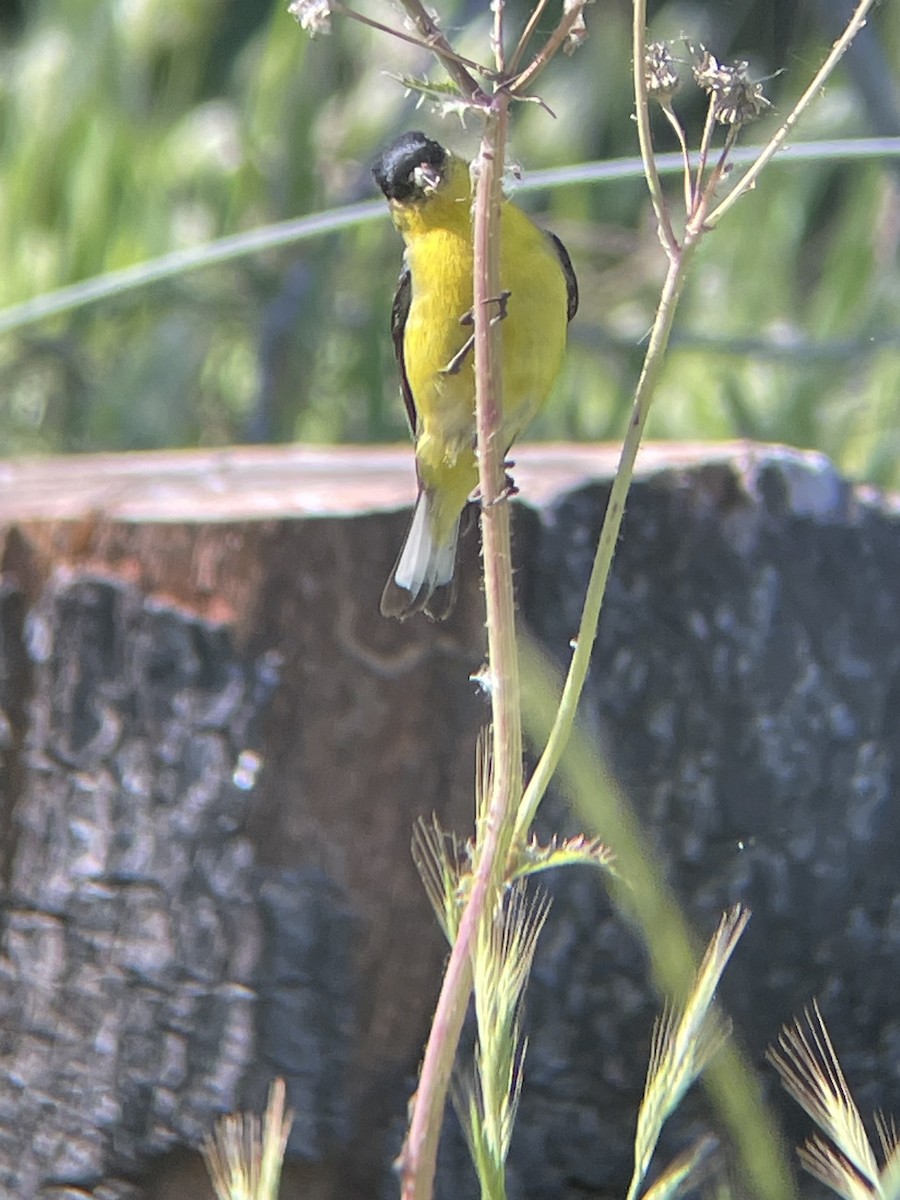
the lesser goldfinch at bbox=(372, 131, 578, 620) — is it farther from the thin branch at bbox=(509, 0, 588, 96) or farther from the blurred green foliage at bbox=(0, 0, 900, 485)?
the blurred green foliage at bbox=(0, 0, 900, 485)

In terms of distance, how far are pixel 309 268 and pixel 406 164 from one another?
7.48ft

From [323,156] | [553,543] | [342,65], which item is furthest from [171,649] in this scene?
[342,65]

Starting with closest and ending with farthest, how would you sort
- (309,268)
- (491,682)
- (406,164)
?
(491,682), (406,164), (309,268)

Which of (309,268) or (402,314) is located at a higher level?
(309,268)

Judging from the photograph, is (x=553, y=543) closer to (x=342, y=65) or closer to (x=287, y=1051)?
(x=287, y=1051)

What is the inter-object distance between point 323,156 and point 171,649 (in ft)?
8.97

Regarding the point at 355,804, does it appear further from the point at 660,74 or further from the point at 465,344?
the point at 660,74

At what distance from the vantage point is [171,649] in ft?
5.40

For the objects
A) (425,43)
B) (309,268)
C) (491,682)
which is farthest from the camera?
(309,268)

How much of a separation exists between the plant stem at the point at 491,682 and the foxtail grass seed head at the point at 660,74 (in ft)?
0.39

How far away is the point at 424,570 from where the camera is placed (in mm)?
1537

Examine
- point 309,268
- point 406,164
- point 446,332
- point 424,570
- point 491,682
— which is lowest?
point 491,682

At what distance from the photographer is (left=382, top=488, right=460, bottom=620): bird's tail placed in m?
1.49

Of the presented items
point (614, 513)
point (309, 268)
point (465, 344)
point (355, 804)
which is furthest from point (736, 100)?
point (309, 268)
